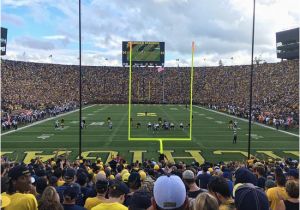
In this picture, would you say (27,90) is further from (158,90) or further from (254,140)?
→ (254,140)

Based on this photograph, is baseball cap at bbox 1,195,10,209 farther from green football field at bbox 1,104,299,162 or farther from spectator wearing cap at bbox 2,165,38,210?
green football field at bbox 1,104,299,162

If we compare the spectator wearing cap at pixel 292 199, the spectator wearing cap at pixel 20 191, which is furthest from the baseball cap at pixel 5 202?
the spectator wearing cap at pixel 292 199

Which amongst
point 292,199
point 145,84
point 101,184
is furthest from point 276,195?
point 145,84

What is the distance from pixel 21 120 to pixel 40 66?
4459 cm

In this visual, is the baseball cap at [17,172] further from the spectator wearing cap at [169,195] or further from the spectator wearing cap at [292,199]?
the spectator wearing cap at [292,199]

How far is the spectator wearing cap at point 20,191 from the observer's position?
4.12 m

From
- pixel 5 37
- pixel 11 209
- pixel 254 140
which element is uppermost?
pixel 5 37

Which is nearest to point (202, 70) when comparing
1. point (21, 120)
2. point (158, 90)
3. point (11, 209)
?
point (158, 90)

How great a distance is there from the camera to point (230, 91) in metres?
70.9

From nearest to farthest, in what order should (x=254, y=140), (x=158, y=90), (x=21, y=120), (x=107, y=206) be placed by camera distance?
(x=107, y=206)
(x=254, y=140)
(x=21, y=120)
(x=158, y=90)

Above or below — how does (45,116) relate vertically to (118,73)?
below

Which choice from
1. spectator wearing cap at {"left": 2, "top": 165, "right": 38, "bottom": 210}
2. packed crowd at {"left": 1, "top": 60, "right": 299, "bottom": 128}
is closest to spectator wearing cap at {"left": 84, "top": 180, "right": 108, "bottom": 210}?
spectator wearing cap at {"left": 2, "top": 165, "right": 38, "bottom": 210}

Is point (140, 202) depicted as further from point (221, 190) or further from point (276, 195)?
point (276, 195)

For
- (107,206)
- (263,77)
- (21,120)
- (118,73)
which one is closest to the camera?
(107,206)
